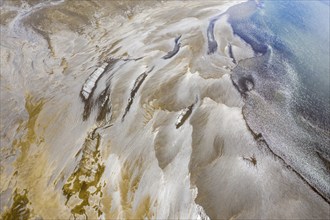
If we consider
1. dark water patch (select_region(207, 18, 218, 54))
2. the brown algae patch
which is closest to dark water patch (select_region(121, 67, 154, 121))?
the brown algae patch

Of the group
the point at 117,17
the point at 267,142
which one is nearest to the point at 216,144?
the point at 267,142

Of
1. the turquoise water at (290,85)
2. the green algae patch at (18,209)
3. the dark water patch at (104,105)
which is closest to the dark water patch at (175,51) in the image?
the turquoise water at (290,85)

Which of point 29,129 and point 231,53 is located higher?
point 29,129

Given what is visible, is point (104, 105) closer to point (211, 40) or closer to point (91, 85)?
point (91, 85)

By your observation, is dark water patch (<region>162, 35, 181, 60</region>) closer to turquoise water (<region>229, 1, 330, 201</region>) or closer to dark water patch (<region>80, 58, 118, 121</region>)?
dark water patch (<region>80, 58, 118, 121</region>)

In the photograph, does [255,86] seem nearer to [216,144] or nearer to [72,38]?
[216,144]

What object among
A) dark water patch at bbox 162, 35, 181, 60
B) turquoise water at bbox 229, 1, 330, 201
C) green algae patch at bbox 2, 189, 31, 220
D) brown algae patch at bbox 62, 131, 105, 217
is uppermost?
dark water patch at bbox 162, 35, 181, 60

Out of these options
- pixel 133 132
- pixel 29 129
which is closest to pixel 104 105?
pixel 133 132
